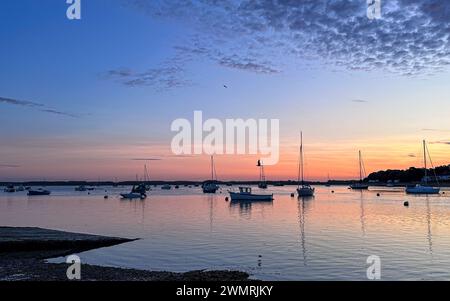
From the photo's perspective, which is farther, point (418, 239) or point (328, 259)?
point (418, 239)

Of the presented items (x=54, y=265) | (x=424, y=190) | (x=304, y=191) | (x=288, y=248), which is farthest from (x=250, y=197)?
(x=54, y=265)

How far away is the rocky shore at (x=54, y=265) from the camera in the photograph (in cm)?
2309

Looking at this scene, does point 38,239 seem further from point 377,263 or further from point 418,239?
point 418,239

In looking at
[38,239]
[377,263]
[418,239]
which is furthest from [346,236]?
[38,239]

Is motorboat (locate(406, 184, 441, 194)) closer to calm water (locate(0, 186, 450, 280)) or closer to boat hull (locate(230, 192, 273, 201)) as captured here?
boat hull (locate(230, 192, 273, 201))

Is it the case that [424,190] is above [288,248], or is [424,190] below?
above

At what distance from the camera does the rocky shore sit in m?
23.1

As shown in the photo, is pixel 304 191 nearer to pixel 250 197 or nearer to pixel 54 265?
pixel 250 197

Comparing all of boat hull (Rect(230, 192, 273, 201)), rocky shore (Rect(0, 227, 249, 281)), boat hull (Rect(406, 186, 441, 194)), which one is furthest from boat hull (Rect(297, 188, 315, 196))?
rocky shore (Rect(0, 227, 249, 281))

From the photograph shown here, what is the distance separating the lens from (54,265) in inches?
1070
